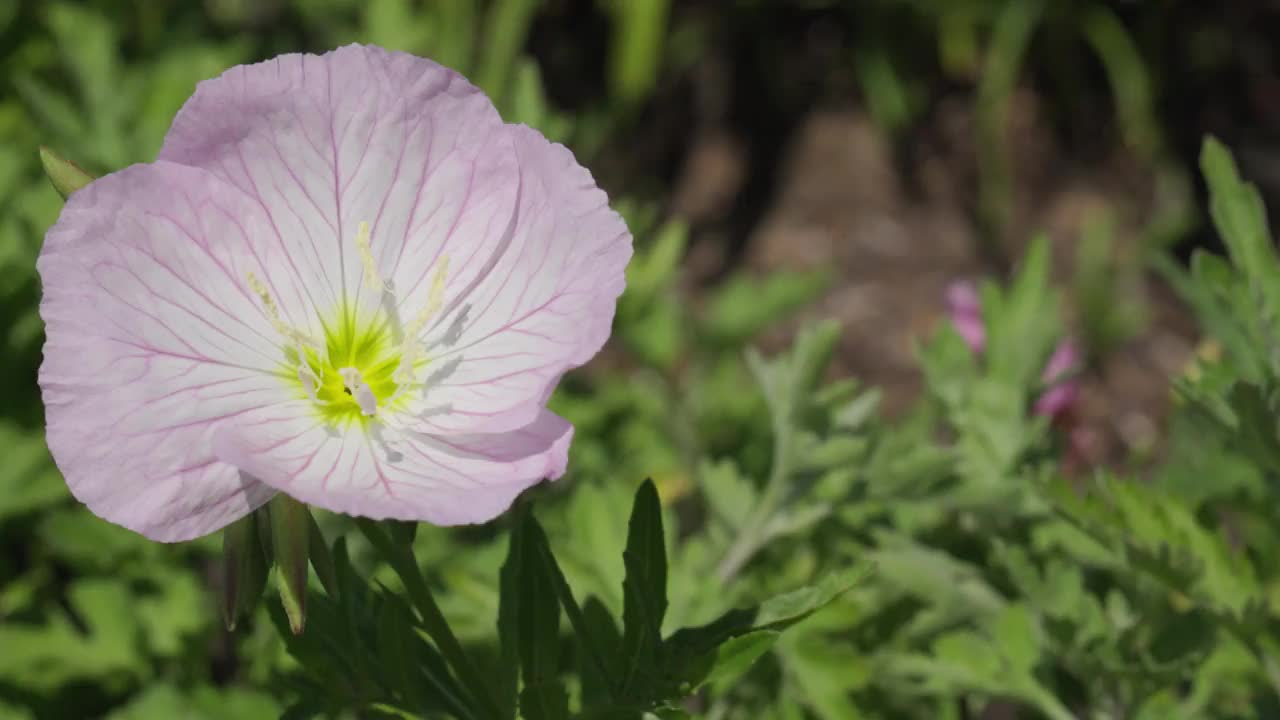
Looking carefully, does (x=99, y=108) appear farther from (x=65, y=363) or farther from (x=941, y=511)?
(x=941, y=511)

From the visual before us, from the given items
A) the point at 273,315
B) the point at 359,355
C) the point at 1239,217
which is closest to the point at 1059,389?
the point at 1239,217

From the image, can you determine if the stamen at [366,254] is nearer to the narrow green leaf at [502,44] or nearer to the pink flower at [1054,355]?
the pink flower at [1054,355]

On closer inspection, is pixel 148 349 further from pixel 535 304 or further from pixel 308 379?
pixel 535 304

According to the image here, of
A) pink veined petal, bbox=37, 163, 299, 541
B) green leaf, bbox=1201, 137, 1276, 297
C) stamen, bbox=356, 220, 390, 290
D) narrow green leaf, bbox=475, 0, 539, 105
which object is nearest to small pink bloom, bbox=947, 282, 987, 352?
green leaf, bbox=1201, 137, 1276, 297

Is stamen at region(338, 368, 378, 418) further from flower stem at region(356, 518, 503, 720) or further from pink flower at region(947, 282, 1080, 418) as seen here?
pink flower at region(947, 282, 1080, 418)

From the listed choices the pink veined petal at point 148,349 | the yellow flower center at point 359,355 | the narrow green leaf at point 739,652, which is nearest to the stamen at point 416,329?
the yellow flower center at point 359,355

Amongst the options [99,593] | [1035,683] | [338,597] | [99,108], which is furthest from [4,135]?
[1035,683]
